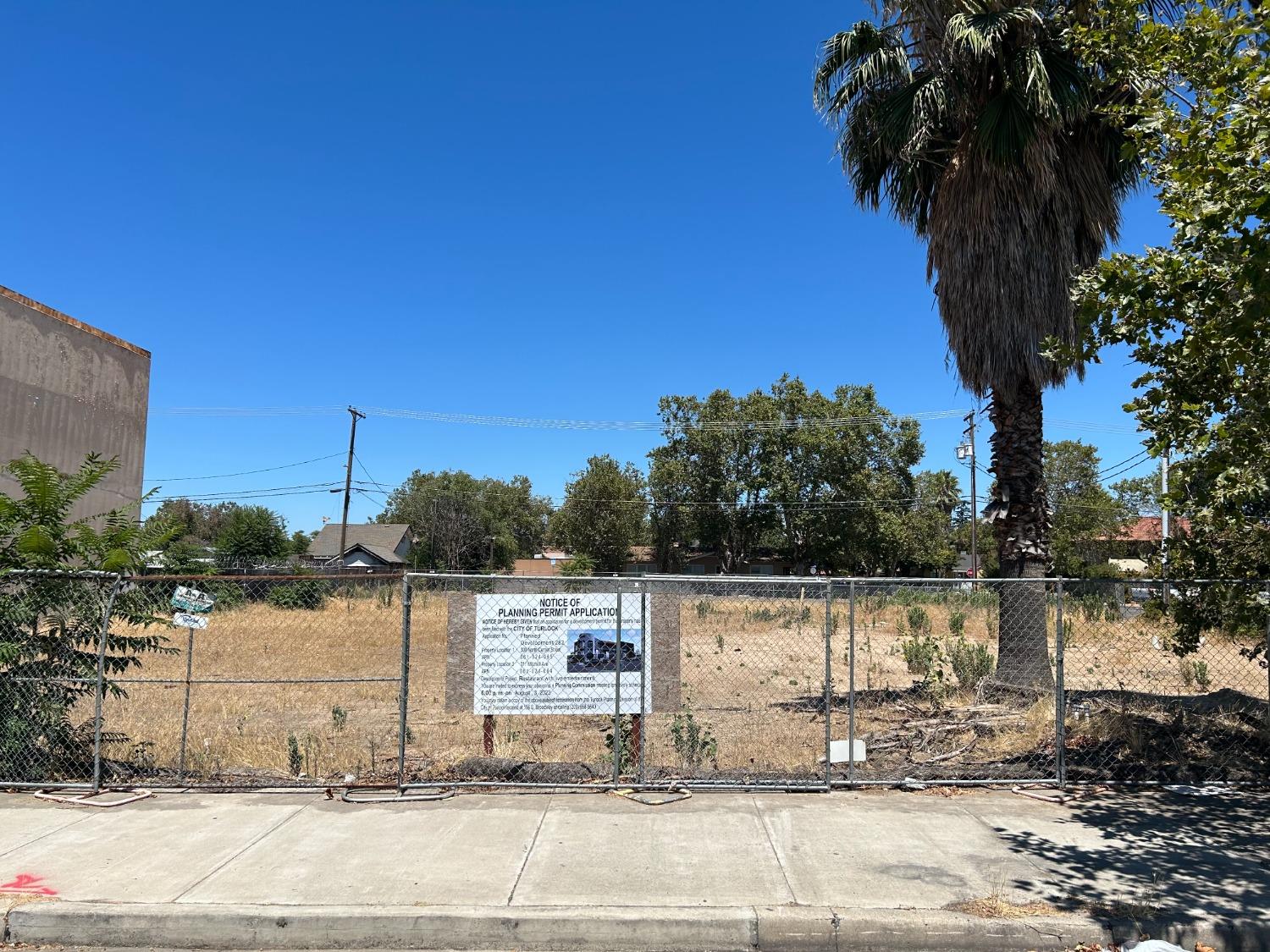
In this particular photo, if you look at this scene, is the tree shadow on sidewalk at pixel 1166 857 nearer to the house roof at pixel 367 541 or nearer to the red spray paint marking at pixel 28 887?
the red spray paint marking at pixel 28 887

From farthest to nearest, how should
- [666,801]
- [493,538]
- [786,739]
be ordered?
[493,538], [786,739], [666,801]

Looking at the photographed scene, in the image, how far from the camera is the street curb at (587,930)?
479cm

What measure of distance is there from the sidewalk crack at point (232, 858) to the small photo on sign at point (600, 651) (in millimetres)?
2495

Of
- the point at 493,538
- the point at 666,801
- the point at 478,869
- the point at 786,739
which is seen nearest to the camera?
the point at 478,869

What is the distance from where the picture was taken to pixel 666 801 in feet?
23.3

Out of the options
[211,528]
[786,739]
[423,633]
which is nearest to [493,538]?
[211,528]

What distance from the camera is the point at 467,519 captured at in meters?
74.2

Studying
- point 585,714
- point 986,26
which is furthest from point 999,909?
point 986,26

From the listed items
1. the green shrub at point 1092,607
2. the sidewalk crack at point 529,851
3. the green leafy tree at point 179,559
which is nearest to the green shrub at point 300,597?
the green leafy tree at point 179,559

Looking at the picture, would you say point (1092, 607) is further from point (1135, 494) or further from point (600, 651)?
point (1135, 494)

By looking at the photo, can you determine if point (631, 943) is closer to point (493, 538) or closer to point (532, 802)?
point (532, 802)

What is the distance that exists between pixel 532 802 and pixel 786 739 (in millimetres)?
3417

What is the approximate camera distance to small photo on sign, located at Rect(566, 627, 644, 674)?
25.1 ft

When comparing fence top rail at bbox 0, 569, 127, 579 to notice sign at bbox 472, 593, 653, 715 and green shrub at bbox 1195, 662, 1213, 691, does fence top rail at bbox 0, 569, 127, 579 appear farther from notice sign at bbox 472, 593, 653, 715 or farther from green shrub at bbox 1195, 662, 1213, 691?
green shrub at bbox 1195, 662, 1213, 691
